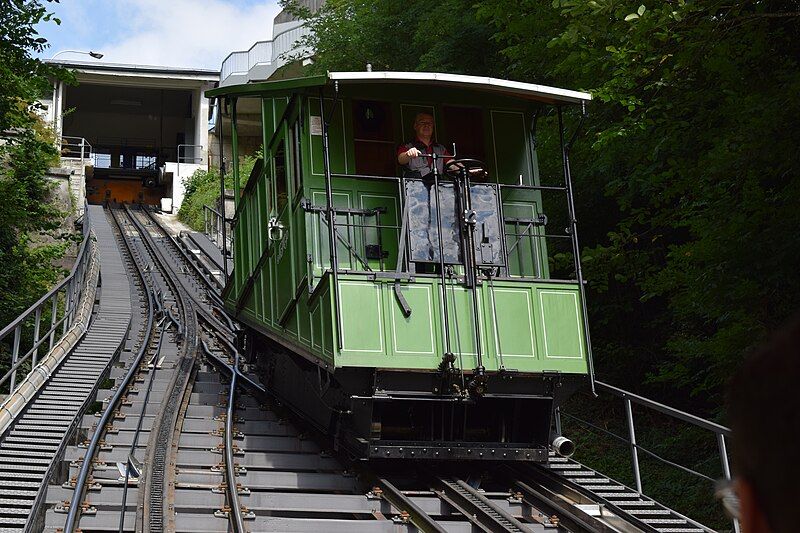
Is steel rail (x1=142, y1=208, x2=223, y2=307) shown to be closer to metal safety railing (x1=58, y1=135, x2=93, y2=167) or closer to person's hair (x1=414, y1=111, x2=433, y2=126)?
metal safety railing (x1=58, y1=135, x2=93, y2=167)

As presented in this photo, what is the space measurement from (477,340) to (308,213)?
81.8 inches

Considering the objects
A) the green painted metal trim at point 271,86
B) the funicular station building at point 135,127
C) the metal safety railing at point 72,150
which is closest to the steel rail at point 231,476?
the green painted metal trim at point 271,86

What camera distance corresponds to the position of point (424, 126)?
964 cm

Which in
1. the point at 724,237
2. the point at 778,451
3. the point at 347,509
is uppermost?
the point at 724,237

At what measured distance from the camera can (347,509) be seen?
25.7 ft

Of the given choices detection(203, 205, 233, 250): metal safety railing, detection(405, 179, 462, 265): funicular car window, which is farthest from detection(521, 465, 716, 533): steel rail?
detection(203, 205, 233, 250): metal safety railing

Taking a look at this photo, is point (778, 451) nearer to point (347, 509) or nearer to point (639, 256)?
point (347, 509)

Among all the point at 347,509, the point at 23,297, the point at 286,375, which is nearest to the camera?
the point at 347,509

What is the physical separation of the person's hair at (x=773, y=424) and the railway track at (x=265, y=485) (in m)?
Result: 6.18

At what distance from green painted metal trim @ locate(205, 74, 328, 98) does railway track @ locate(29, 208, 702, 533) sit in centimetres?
334

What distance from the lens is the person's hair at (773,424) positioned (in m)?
1.03

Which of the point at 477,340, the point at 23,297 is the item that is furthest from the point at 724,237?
the point at 23,297

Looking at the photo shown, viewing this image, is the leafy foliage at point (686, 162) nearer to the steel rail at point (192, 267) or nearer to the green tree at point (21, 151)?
the green tree at point (21, 151)

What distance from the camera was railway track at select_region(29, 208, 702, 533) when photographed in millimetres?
7328
